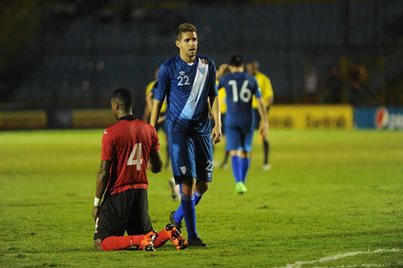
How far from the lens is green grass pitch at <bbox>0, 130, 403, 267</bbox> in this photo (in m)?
8.89

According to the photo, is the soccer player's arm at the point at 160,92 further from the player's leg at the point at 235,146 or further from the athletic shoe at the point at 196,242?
the player's leg at the point at 235,146

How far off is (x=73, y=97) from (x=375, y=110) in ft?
45.8

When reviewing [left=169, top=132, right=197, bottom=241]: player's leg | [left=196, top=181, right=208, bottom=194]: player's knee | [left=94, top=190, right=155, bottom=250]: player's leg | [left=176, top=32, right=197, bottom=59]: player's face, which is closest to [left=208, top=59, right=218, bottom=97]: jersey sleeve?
[left=176, top=32, right=197, bottom=59]: player's face

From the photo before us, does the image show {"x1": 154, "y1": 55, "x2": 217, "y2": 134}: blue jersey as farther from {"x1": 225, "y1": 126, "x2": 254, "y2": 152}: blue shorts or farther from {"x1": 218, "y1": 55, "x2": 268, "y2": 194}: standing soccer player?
{"x1": 225, "y1": 126, "x2": 254, "y2": 152}: blue shorts

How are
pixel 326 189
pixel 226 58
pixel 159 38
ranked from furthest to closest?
pixel 159 38 < pixel 226 58 < pixel 326 189

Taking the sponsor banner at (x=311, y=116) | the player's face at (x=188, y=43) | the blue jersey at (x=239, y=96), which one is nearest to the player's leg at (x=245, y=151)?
the blue jersey at (x=239, y=96)

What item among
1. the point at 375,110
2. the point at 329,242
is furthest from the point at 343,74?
the point at 329,242

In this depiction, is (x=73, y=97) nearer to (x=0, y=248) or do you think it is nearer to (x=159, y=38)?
(x=159, y=38)

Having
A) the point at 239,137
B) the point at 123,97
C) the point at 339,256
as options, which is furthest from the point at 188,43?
the point at 239,137

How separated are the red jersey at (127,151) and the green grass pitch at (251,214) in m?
0.70

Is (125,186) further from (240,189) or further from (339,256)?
(240,189)

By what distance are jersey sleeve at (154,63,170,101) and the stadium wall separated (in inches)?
1249

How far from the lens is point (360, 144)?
30.6 meters

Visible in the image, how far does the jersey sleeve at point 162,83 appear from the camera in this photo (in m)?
10.0
